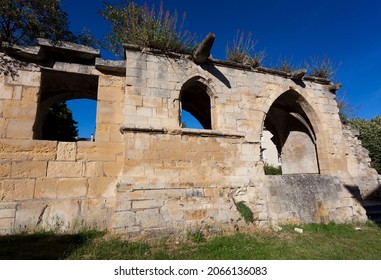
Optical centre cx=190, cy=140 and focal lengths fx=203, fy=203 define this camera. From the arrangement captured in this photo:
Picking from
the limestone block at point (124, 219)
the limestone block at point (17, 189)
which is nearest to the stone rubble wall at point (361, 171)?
the limestone block at point (124, 219)

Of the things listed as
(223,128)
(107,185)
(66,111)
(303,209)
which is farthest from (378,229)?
(66,111)

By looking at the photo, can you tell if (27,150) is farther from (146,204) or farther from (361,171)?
(361,171)

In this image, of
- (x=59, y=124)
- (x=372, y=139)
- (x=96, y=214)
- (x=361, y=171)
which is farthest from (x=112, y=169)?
(x=372, y=139)

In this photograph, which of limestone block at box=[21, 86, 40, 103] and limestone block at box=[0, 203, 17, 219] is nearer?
limestone block at box=[0, 203, 17, 219]

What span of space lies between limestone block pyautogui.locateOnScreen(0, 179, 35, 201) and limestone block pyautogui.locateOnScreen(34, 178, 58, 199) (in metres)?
0.08

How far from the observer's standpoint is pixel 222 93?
4.99 meters

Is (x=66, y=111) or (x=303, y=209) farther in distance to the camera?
(x=66, y=111)

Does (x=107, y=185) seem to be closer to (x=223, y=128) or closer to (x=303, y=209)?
(x=223, y=128)

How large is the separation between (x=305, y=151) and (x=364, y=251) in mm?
4301

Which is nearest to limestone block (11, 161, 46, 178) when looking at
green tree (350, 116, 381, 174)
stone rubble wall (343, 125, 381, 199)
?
stone rubble wall (343, 125, 381, 199)

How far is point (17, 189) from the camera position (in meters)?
3.55

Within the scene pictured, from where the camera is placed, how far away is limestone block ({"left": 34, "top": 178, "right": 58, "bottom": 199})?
3641mm

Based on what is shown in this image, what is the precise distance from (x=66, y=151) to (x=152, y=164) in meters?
1.66

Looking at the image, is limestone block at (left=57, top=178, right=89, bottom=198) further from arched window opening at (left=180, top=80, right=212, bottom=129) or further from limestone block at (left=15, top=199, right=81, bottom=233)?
arched window opening at (left=180, top=80, right=212, bottom=129)
